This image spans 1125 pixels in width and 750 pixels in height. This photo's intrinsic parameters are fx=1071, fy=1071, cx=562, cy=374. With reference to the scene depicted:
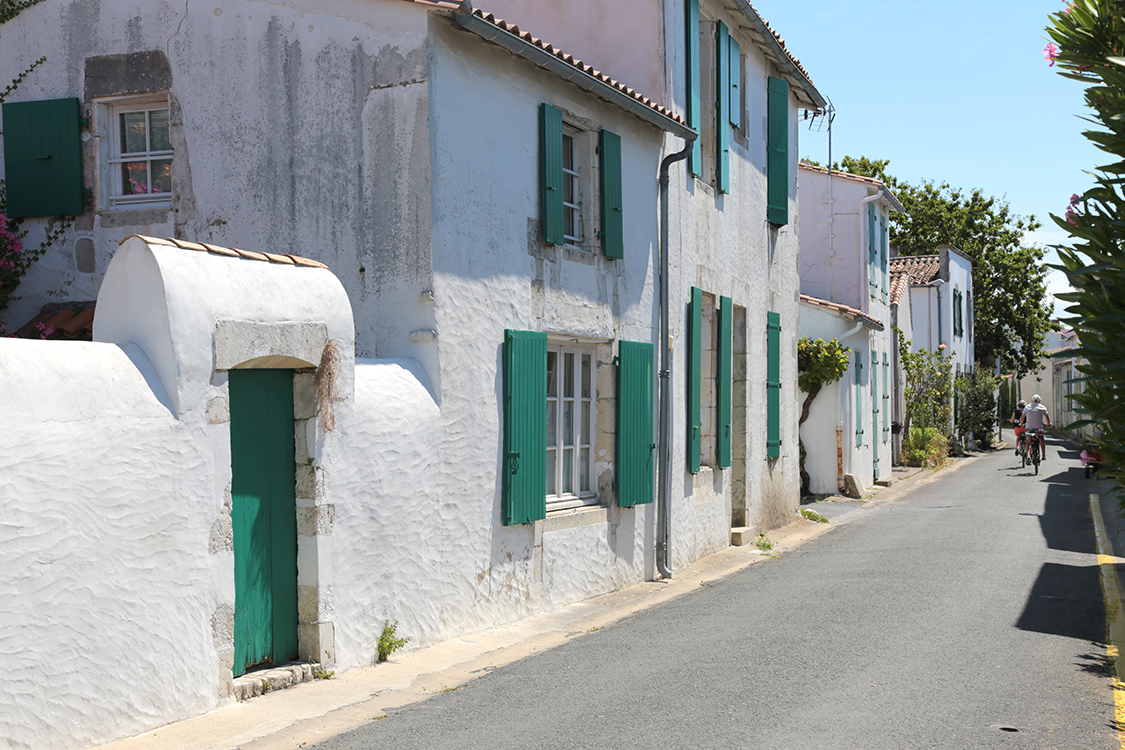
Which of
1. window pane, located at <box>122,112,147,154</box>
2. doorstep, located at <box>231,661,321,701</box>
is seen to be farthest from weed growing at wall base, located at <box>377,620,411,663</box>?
window pane, located at <box>122,112,147,154</box>

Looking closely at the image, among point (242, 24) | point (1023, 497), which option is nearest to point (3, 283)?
point (242, 24)

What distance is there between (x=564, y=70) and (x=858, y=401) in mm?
12898

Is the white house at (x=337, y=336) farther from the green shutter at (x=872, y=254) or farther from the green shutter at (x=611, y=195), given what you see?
the green shutter at (x=872, y=254)

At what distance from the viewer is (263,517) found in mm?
6434

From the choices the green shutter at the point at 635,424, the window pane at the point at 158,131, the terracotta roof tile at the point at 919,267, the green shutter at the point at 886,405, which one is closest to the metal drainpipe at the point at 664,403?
the green shutter at the point at 635,424

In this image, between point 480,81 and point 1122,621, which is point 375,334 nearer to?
point 480,81

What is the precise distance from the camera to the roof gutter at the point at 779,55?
521 inches

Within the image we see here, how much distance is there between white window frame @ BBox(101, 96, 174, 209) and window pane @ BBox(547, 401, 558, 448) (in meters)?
3.61

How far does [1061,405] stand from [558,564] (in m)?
40.9

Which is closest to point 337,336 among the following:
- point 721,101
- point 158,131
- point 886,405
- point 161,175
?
point 161,175

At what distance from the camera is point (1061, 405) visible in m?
44.5

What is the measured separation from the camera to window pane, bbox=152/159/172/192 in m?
8.77

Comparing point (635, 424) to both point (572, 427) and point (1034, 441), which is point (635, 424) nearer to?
point (572, 427)

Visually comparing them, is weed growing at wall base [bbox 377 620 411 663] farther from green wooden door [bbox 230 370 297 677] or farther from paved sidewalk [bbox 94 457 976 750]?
green wooden door [bbox 230 370 297 677]
